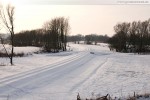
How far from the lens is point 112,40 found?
84312 millimetres

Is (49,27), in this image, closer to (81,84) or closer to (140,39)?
(140,39)

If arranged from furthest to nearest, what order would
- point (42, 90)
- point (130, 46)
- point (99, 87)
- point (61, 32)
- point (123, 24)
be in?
point (123, 24) < point (130, 46) < point (61, 32) < point (99, 87) < point (42, 90)

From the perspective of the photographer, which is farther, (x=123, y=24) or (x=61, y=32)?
(x=123, y=24)

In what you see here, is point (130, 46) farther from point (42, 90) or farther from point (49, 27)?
point (42, 90)

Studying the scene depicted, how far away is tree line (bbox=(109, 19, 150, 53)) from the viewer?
263 ft

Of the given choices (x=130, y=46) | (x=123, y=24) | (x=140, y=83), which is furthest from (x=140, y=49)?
(x=140, y=83)

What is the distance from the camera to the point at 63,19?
247 ft

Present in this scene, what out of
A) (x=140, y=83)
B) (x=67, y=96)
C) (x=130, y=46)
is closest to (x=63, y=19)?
(x=130, y=46)

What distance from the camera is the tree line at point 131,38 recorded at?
80.3m

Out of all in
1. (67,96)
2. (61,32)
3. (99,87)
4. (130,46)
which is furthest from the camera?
(130,46)

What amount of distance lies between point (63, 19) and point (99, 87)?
59.4 m

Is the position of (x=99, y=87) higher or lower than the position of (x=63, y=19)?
lower

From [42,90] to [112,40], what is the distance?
231 feet

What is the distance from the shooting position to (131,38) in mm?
84625
